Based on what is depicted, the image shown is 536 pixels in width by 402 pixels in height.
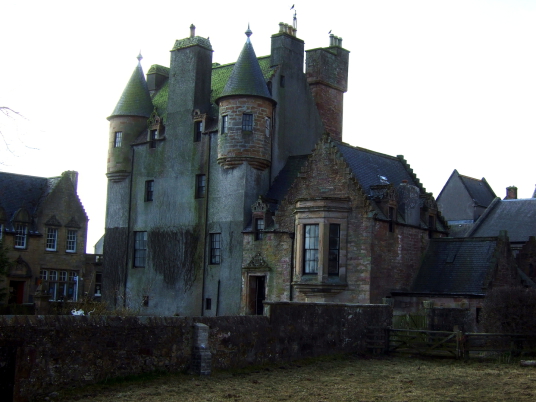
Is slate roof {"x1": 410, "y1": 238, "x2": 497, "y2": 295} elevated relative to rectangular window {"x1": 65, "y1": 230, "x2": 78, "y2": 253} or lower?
lower

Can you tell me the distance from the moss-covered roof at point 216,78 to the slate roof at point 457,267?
1204 cm

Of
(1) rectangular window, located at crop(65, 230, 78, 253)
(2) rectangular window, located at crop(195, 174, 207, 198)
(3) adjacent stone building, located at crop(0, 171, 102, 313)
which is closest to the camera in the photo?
(2) rectangular window, located at crop(195, 174, 207, 198)

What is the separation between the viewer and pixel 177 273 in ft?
120

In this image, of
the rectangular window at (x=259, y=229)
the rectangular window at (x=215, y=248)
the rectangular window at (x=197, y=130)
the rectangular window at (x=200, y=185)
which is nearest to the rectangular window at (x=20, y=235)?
the rectangular window at (x=200, y=185)

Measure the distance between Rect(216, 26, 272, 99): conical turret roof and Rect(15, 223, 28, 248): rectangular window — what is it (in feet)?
64.7

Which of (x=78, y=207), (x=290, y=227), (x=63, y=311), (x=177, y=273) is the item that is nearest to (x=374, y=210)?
(x=290, y=227)

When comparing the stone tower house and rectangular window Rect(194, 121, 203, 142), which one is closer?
the stone tower house

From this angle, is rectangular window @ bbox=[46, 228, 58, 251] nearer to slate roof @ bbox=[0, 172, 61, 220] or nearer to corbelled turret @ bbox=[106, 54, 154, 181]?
slate roof @ bbox=[0, 172, 61, 220]

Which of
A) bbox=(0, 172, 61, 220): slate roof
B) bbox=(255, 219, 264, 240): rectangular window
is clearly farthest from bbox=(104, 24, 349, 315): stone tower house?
bbox=(0, 172, 61, 220): slate roof

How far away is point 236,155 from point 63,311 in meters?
10.8

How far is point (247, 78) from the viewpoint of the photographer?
34781mm

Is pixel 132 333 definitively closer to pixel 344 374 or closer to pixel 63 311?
pixel 344 374

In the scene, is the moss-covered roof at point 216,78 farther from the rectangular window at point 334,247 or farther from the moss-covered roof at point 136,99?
the rectangular window at point 334,247

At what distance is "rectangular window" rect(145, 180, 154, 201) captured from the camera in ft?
128
